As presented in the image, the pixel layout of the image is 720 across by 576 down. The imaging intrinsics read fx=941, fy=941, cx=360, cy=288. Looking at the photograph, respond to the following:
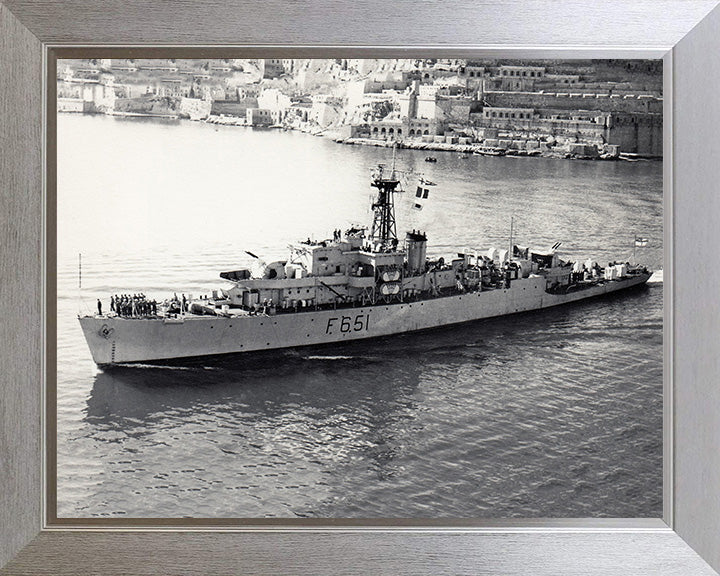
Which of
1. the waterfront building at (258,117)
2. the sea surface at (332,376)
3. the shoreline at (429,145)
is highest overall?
the waterfront building at (258,117)

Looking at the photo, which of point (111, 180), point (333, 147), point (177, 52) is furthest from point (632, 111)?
point (111, 180)

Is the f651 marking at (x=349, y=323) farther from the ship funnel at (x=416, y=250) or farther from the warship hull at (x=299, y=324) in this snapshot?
the ship funnel at (x=416, y=250)

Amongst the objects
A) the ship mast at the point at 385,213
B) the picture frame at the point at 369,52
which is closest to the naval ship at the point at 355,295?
the ship mast at the point at 385,213

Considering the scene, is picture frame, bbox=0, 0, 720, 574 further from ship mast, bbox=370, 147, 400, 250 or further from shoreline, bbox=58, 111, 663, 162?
ship mast, bbox=370, 147, 400, 250

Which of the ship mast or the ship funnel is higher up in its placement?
the ship mast

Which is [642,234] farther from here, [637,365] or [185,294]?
[185,294]

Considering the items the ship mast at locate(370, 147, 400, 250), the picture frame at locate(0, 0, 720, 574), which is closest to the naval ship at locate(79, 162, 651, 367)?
the ship mast at locate(370, 147, 400, 250)
